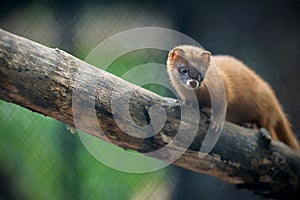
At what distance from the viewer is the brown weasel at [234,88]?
1461 millimetres

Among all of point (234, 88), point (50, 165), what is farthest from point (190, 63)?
point (50, 165)

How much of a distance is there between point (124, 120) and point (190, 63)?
1.09 ft

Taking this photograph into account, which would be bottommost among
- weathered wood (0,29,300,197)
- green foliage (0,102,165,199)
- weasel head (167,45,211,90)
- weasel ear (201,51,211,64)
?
green foliage (0,102,165,199)

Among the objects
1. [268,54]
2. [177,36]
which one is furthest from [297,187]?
[177,36]

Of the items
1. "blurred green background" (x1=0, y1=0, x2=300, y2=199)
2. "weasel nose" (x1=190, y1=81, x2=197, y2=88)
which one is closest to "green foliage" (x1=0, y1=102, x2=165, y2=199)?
"blurred green background" (x1=0, y1=0, x2=300, y2=199)

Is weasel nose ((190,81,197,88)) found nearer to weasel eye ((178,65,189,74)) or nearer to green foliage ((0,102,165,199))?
weasel eye ((178,65,189,74))

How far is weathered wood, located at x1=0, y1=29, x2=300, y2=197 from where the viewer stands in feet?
3.57

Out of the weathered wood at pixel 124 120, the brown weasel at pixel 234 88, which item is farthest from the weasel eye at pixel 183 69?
the weathered wood at pixel 124 120

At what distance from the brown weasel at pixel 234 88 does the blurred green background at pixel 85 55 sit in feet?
0.26

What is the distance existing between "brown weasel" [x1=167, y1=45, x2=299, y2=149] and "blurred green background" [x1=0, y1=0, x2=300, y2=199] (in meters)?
0.08

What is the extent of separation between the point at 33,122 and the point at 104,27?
35cm

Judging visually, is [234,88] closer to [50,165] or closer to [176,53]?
[176,53]

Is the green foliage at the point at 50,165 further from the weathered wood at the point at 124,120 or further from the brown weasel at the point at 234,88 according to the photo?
the brown weasel at the point at 234,88

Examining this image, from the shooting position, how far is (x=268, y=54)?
68.4 inches
